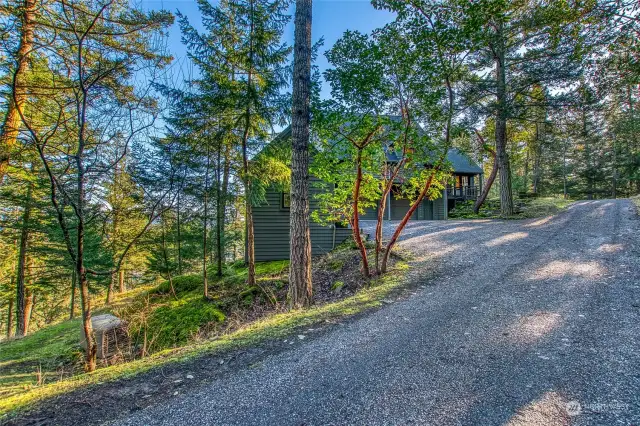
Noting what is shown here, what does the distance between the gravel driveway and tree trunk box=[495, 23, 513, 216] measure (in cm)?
838

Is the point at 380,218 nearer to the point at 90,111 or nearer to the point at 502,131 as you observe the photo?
the point at 90,111

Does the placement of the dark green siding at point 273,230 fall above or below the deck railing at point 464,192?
below

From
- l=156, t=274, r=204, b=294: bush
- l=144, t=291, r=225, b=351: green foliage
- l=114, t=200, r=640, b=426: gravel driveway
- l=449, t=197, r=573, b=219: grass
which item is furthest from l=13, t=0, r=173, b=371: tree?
l=449, t=197, r=573, b=219: grass

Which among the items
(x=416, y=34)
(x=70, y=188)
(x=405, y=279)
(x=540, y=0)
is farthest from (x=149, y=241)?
(x=540, y=0)

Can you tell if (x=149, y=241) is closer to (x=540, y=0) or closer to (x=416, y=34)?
(x=416, y=34)

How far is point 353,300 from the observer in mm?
3914

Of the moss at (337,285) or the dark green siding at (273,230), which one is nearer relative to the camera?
the moss at (337,285)

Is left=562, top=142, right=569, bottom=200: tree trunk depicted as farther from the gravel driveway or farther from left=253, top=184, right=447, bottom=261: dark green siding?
the gravel driveway

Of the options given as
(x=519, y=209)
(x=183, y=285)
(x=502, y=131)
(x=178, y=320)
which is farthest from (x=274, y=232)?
(x=519, y=209)

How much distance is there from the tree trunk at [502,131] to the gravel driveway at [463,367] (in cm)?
838

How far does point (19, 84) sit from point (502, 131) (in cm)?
1500
